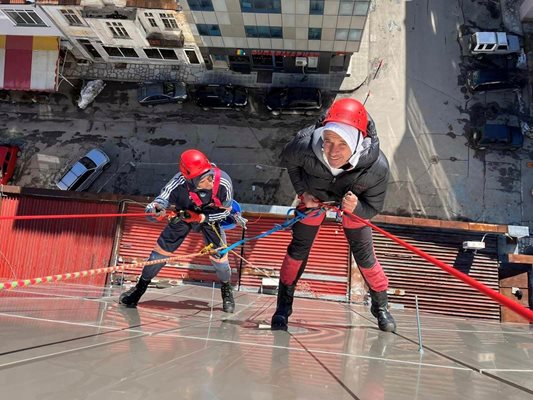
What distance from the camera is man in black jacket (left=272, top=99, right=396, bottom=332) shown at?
462 centimetres

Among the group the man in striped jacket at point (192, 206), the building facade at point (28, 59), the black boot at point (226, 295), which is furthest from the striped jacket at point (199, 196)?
the building facade at point (28, 59)

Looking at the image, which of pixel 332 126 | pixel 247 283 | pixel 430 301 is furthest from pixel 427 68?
pixel 332 126

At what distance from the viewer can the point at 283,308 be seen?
258 inches

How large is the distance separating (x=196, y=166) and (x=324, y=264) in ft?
25.2

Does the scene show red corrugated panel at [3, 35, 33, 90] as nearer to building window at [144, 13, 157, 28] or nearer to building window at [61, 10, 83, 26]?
building window at [61, 10, 83, 26]

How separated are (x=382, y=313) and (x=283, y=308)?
1.57 meters

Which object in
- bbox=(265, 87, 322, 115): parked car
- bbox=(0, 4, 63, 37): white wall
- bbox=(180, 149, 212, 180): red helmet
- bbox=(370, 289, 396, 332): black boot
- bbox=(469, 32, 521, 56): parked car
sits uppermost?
bbox=(469, 32, 521, 56): parked car

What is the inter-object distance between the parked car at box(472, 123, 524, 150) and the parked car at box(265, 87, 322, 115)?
6777 mm

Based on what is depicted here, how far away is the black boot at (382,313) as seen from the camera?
5961 mm

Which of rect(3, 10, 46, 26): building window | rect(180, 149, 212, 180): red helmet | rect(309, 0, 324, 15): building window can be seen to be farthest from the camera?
rect(3, 10, 46, 26): building window

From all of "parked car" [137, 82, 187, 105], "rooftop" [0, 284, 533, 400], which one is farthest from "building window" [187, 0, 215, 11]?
"rooftop" [0, 284, 533, 400]

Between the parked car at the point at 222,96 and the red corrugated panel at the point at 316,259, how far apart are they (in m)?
6.38

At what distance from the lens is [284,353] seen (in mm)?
3490

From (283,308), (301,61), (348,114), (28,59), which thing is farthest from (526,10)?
(28,59)
